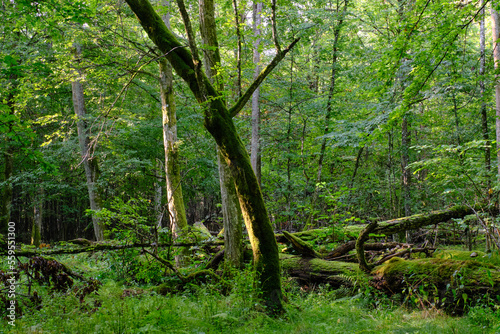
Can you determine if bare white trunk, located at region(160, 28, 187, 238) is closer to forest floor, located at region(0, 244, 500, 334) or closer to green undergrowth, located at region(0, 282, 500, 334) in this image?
forest floor, located at region(0, 244, 500, 334)

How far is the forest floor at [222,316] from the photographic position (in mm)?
3318

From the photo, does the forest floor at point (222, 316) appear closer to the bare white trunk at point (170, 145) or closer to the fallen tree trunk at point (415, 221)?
the fallen tree trunk at point (415, 221)

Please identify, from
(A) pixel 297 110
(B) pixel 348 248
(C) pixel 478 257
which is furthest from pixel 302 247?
(A) pixel 297 110

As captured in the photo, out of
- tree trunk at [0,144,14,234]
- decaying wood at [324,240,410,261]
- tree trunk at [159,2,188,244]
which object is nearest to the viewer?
decaying wood at [324,240,410,261]

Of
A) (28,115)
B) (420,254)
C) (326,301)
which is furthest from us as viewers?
(28,115)

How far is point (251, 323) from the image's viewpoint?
359 centimetres

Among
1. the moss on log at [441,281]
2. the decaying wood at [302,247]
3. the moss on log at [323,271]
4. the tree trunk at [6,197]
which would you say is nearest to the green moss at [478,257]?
the moss on log at [441,281]

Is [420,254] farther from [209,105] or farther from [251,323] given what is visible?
[209,105]

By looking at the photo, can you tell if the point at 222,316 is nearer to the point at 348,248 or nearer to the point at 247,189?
the point at 247,189

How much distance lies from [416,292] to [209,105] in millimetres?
4191

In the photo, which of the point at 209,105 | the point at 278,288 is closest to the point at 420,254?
the point at 278,288

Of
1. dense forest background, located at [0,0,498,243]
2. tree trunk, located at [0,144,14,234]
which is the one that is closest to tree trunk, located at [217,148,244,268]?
dense forest background, located at [0,0,498,243]

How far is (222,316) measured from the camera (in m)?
3.57

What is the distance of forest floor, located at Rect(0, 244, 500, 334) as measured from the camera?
3.32 metres
